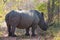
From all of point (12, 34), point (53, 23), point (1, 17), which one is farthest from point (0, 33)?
point (1, 17)

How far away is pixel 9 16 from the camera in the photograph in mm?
11992

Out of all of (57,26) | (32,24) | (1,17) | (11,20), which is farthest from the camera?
(1,17)

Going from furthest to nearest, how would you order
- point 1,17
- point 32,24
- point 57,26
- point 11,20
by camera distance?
point 1,17
point 57,26
point 32,24
point 11,20

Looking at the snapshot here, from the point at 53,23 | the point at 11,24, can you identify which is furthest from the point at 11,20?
the point at 53,23

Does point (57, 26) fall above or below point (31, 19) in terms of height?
below

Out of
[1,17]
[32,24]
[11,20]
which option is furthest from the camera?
[1,17]

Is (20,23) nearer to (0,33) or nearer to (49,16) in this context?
(0,33)

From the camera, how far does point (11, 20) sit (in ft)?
39.1

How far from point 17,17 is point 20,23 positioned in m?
0.41

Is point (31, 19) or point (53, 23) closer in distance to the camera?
point (31, 19)

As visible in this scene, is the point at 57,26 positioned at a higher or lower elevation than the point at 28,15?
lower

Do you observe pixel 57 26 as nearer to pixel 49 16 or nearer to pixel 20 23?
pixel 49 16

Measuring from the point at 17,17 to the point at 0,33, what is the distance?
A: 66.0 inches

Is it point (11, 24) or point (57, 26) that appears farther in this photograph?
point (57, 26)
